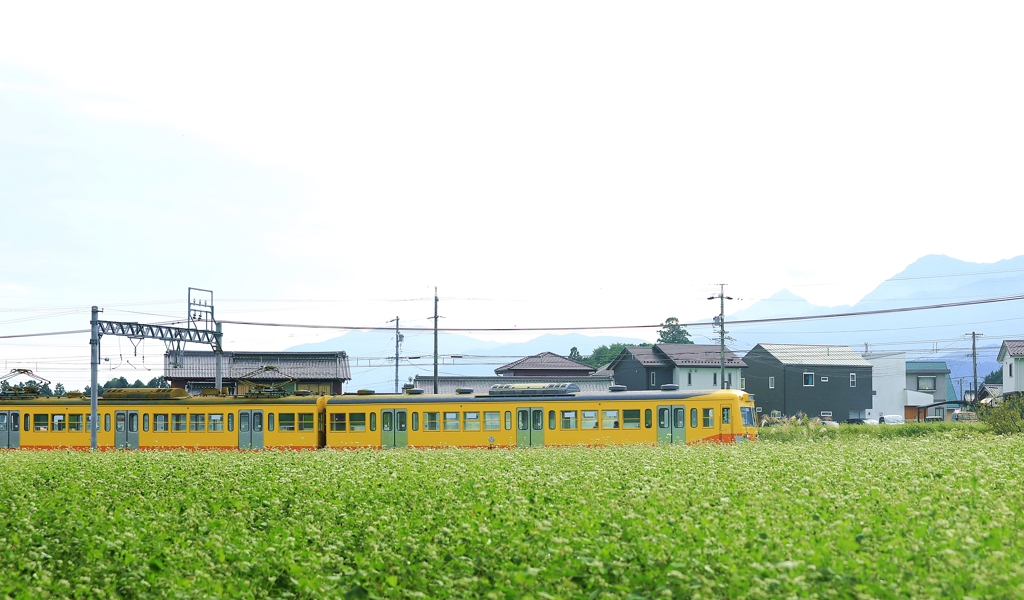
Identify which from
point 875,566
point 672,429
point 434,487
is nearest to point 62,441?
point 672,429

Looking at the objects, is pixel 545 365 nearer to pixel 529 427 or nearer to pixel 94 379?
pixel 529 427

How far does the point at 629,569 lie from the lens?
8594 mm

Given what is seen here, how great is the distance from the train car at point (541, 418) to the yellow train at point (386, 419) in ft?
0.11

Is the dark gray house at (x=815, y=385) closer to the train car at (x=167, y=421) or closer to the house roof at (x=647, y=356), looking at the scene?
the house roof at (x=647, y=356)

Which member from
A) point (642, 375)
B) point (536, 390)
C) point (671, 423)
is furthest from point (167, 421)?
point (642, 375)

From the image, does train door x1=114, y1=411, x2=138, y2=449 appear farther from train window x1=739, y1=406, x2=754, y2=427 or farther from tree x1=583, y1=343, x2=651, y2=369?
tree x1=583, y1=343, x2=651, y2=369

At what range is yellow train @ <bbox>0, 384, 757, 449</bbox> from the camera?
27875mm

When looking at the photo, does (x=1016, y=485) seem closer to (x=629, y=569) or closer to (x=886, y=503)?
(x=886, y=503)

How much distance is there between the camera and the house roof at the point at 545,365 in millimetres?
67375

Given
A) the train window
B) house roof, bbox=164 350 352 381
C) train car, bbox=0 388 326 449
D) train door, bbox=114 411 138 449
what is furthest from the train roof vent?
house roof, bbox=164 350 352 381

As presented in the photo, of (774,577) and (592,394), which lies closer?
(774,577)

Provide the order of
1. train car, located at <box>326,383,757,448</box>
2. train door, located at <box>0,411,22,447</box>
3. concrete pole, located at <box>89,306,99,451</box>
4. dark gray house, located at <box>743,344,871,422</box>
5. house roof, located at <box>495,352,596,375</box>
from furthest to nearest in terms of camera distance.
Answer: house roof, located at <box>495,352,596,375</box>, dark gray house, located at <box>743,344,871,422</box>, train door, located at <box>0,411,22,447</box>, concrete pole, located at <box>89,306,99,451</box>, train car, located at <box>326,383,757,448</box>

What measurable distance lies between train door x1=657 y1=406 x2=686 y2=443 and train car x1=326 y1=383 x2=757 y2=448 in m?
0.03

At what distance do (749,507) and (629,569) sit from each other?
2156 millimetres
